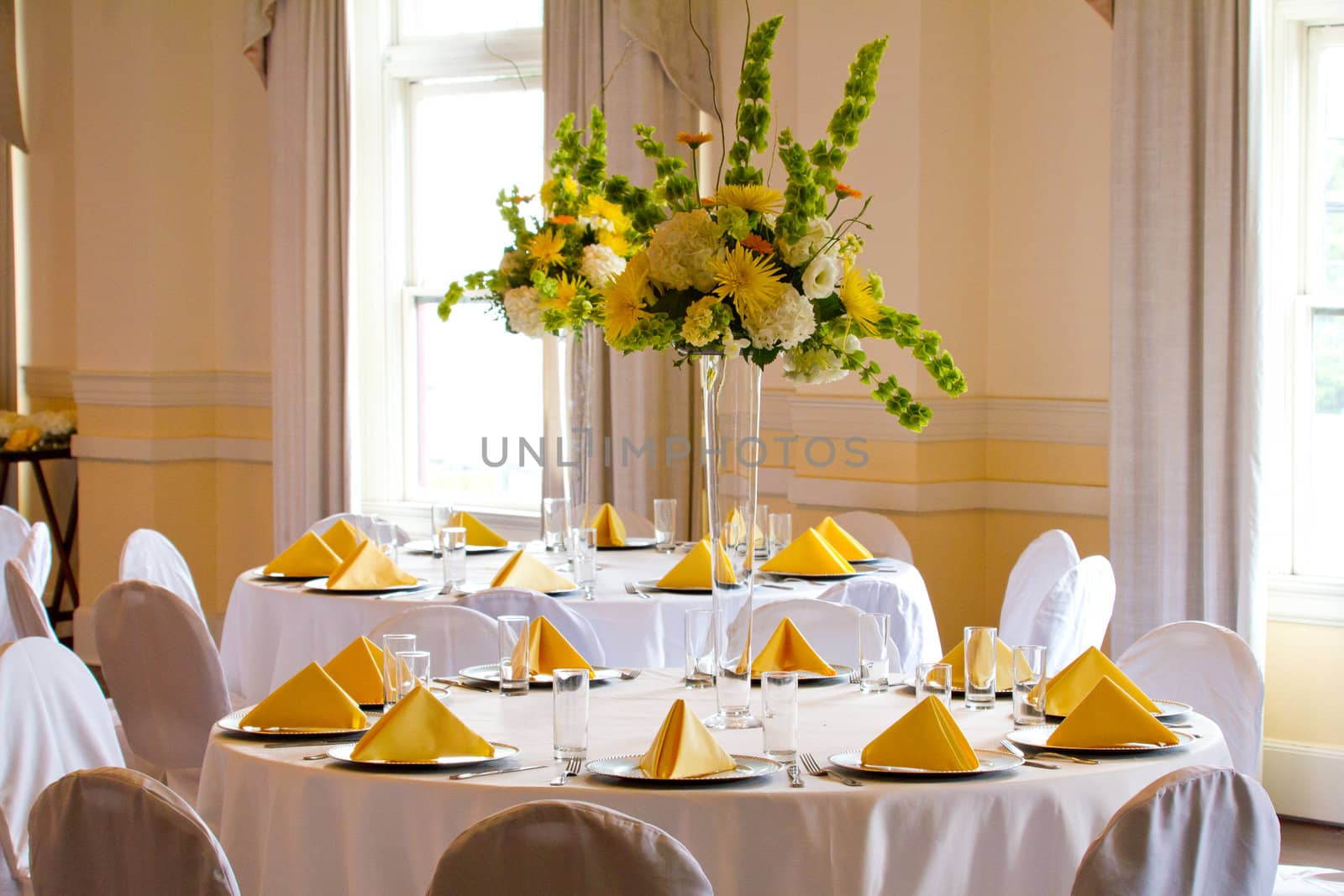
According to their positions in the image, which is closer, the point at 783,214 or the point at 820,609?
the point at 783,214

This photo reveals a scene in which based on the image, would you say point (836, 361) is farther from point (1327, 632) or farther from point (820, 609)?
point (1327, 632)

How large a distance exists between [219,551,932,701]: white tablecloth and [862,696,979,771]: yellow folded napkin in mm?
1603

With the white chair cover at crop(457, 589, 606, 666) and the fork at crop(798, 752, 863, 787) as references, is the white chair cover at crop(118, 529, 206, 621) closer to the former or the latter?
the white chair cover at crop(457, 589, 606, 666)

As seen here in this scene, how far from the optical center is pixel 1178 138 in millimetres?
4992

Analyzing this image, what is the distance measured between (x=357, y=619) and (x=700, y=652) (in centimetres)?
145

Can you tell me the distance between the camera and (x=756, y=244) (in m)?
2.72

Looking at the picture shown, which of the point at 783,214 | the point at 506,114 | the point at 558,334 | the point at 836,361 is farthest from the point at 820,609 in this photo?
the point at 506,114

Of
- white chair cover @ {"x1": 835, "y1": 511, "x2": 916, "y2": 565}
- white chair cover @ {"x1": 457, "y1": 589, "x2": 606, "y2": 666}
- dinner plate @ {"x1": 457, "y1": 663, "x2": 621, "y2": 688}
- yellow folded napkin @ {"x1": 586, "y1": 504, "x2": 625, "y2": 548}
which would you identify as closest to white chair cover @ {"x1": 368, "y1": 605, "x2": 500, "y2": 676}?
→ white chair cover @ {"x1": 457, "y1": 589, "x2": 606, "y2": 666}

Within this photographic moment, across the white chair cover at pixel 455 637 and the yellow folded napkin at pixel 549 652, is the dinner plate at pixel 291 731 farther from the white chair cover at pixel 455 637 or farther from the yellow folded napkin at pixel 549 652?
the white chair cover at pixel 455 637

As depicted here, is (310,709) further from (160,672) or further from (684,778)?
(160,672)

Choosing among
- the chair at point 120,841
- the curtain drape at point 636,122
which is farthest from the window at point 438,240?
the chair at point 120,841

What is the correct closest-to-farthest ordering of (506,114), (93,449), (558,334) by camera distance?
1. (558,334)
2. (506,114)
3. (93,449)

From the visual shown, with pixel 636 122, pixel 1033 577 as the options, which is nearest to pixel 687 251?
pixel 1033 577

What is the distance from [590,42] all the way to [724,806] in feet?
15.5
